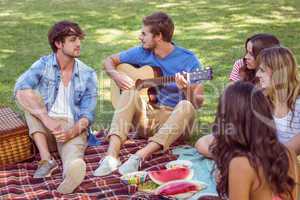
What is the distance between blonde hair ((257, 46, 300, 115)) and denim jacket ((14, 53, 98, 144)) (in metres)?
1.53

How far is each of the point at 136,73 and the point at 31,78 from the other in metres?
0.94

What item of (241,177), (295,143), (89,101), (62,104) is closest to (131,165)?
(89,101)

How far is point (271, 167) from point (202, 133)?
89.7 inches

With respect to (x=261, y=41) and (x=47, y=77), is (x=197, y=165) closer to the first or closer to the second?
(x=261, y=41)

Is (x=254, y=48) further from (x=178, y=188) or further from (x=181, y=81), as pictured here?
(x=178, y=188)

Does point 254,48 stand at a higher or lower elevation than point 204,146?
higher

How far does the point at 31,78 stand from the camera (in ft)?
14.7

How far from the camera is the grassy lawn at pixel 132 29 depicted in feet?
21.0

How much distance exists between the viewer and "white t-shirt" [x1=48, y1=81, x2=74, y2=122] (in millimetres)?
4484

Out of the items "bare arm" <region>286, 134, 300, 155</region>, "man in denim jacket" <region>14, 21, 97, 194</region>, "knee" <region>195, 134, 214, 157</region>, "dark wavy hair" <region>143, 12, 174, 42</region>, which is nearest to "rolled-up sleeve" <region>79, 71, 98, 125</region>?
"man in denim jacket" <region>14, 21, 97, 194</region>

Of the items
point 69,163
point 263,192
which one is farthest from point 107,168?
point 263,192

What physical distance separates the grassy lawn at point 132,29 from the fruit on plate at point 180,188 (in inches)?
41.1

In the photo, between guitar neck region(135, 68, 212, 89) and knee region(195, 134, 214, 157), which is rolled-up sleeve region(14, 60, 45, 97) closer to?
guitar neck region(135, 68, 212, 89)

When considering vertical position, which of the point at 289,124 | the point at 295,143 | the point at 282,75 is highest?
the point at 282,75
